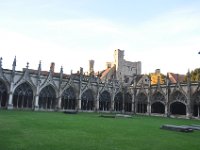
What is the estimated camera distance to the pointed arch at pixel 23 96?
3500 cm

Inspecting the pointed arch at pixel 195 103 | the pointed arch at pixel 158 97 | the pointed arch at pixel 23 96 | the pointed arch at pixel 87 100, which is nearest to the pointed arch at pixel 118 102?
the pointed arch at pixel 87 100

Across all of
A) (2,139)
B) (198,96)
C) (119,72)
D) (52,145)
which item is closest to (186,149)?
(52,145)

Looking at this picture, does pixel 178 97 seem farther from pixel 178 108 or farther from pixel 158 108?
pixel 158 108

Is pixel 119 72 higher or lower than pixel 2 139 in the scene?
higher

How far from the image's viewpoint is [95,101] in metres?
44.1

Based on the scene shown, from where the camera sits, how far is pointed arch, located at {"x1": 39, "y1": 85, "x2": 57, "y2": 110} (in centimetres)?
3775

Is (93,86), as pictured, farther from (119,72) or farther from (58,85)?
(119,72)

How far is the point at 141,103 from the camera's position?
46.8 meters

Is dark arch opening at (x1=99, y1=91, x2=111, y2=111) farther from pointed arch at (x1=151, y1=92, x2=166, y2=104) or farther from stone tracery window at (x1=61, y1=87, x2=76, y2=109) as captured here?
pointed arch at (x1=151, y1=92, x2=166, y2=104)

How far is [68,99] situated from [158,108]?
16518 mm

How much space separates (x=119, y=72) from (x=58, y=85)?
30.2m

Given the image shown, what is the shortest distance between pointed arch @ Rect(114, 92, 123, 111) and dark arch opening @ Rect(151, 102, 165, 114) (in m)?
6.79

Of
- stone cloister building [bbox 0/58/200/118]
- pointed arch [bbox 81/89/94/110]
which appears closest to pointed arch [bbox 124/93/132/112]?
stone cloister building [bbox 0/58/200/118]

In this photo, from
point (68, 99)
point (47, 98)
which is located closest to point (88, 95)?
point (68, 99)
